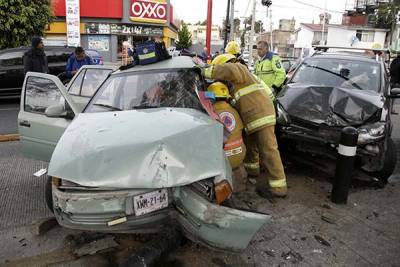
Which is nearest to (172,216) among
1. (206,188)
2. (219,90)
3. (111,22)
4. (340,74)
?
(206,188)

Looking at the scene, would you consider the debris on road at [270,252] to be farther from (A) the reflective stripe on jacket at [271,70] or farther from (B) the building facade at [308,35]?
(B) the building facade at [308,35]

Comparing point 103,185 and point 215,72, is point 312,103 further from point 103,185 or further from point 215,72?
point 103,185

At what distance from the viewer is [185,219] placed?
2996mm

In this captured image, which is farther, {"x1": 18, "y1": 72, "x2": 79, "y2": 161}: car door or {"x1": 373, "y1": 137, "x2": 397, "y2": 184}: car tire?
{"x1": 373, "y1": 137, "x2": 397, "y2": 184}: car tire

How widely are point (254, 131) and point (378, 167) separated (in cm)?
183

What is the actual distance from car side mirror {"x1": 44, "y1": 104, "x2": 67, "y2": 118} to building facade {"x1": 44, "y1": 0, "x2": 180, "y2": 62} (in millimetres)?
20875

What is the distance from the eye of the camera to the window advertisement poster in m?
26.0

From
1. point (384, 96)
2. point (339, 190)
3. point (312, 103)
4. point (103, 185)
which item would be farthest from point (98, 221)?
point (384, 96)

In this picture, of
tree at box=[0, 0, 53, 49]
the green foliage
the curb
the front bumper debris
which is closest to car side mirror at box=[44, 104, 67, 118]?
the front bumper debris

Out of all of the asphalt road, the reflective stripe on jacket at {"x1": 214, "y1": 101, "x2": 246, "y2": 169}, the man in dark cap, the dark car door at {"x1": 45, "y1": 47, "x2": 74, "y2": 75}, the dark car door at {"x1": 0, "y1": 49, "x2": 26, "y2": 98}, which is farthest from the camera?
the dark car door at {"x1": 45, "y1": 47, "x2": 74, "y2": 75}

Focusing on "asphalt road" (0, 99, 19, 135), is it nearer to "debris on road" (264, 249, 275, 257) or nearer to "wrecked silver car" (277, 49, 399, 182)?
"wrecked silver car" (277, 49, 399, 182)

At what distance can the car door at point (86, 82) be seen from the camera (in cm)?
598

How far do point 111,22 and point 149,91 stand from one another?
916 inches

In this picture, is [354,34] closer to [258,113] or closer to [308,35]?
[308,35]
